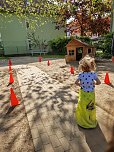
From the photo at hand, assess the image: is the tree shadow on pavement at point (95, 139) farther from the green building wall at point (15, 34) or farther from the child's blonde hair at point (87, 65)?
the green building wall at point (15, 34)

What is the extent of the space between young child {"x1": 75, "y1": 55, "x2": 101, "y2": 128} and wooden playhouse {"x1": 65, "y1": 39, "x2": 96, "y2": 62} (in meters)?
9.99

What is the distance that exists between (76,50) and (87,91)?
1066 centimetres

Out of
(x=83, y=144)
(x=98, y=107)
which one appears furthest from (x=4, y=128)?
(x=98, y=107)

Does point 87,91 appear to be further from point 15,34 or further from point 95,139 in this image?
point 15,34

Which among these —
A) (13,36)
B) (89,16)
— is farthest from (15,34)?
(89,16)

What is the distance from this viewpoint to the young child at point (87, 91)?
12.6 feet

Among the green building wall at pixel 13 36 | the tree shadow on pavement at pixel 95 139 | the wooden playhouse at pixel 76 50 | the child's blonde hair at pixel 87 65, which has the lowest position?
the tree shadow on pavement at pixel 95 139

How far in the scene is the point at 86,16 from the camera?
2362cm

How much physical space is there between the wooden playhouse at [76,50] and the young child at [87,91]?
32.8ft

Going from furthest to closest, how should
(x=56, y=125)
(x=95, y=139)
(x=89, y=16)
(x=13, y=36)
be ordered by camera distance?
(x=13, y=36), (x=89, y=16), (x=56, y=125), (x=95, y=139)

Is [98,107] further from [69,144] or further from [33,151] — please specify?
[33,151]

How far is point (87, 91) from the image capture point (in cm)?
393

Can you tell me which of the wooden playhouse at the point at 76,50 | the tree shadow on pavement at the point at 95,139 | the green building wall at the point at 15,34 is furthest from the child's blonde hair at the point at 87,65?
the green building wall at the point at 15,34

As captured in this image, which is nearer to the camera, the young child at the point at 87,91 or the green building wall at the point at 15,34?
the young child at the point at 87,91
